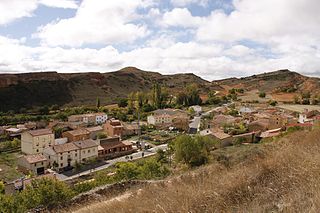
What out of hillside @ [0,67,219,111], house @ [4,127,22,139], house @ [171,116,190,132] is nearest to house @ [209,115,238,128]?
house @ [171,116,190,132]

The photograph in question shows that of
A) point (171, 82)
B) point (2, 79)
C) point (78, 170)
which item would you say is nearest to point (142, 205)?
point (78, 170)

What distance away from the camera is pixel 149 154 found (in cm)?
3011

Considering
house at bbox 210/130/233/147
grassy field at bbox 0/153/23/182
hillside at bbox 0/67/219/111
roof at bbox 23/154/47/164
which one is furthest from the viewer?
hillside at bbox 0/67/219/111

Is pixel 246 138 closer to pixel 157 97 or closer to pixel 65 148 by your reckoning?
pixel 65 148

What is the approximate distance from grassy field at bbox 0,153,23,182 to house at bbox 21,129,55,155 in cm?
140

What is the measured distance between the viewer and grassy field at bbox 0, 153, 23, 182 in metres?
24.3

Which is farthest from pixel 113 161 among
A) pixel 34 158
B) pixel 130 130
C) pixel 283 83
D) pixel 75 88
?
pixel 283 83

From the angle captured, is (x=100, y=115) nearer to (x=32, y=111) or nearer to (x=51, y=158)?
(x=32, y=111)

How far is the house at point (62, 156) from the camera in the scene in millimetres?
27781

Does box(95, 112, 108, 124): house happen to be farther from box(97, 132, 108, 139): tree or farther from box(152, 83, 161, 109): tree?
box(152, 83, 161, 109): tree

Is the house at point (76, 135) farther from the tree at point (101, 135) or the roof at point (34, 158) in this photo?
the roof at point (34, 158)

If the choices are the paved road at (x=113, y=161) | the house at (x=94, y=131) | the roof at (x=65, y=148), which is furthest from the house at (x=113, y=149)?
the house at (x=94, y=131)

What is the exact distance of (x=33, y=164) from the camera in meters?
26.3

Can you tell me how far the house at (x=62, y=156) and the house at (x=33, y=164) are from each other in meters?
0.72
